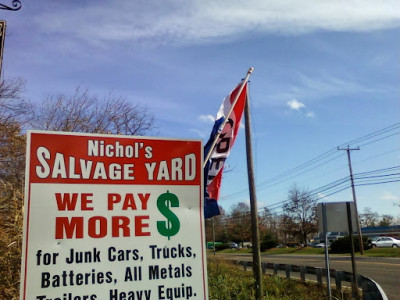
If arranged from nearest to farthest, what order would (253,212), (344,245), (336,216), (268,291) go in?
(336,216) < (253,212) < (268,291) < (344,245)

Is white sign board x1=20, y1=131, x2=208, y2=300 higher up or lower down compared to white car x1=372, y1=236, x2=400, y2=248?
higher up

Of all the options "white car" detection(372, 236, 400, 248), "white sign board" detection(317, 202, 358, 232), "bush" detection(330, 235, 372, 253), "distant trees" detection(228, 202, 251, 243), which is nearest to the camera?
"white sign board" detection(317, 202, 358, 232)

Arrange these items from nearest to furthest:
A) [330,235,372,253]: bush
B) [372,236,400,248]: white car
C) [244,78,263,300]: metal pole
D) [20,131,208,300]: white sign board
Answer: [20,131,208,300]: white sign board < [244,78,263,300]: metal pole < [330,235,372,253]: bush < [372,236,400,248]: white car

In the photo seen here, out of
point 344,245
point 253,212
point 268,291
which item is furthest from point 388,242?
point 253,212

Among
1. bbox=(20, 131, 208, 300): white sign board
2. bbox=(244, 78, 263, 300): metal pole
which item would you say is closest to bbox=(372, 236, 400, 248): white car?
bbox=(244, 78, 263, 300): metal pole

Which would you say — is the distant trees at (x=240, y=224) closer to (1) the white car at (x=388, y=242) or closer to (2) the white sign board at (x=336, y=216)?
(1) the white car at (x=388, y=242)

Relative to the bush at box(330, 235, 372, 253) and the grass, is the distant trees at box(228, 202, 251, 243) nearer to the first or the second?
the bush at box(330, 235, 372, 253)

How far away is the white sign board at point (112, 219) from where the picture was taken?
2406 mm

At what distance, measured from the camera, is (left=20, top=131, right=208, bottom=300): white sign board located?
94.7 inches

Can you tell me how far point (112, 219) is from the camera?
101 inches

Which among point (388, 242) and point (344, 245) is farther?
point (388, 242)

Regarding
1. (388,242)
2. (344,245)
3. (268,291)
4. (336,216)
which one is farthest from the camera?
(388,242)

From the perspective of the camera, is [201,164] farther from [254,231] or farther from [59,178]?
[254,231]

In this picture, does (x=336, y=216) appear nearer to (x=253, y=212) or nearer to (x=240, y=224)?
(x=253, y=212)
